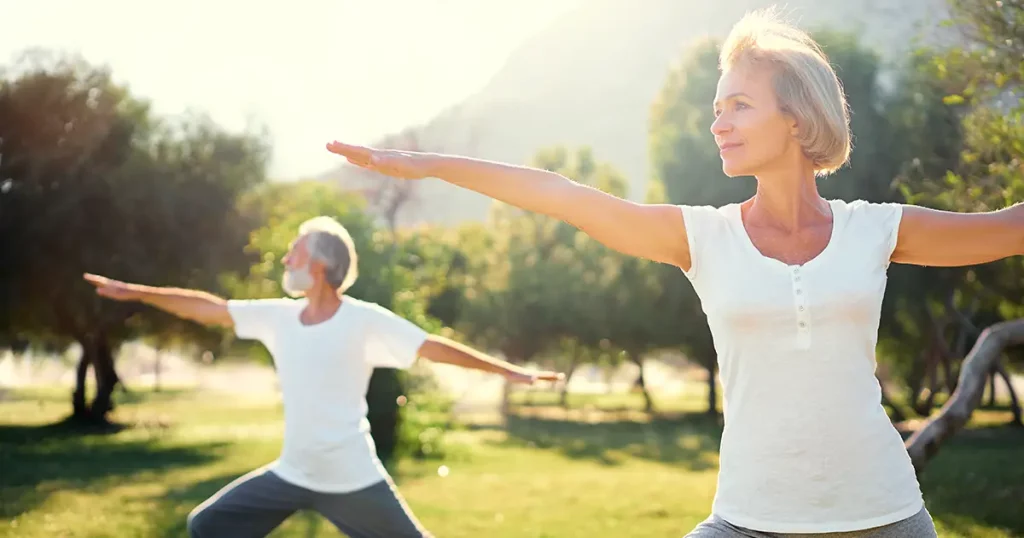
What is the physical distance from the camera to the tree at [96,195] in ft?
96.2

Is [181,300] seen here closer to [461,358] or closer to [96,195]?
[461,358]

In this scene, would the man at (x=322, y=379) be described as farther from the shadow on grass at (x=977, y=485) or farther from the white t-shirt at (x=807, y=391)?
the shadow on grass at (x=977, y=485)

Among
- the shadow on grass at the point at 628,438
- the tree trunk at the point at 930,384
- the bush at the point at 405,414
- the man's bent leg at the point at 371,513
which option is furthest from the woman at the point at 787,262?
the tree trunk at the point at 930,384

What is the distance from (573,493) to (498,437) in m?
Answer: 16.6

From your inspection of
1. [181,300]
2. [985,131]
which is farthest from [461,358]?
[985,131]

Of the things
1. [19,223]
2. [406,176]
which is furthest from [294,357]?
[19,223]

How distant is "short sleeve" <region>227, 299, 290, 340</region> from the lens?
20.9 feet

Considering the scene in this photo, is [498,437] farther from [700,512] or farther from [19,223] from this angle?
[700,512]

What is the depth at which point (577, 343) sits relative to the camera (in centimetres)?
4947

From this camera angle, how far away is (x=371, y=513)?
19.1 feet

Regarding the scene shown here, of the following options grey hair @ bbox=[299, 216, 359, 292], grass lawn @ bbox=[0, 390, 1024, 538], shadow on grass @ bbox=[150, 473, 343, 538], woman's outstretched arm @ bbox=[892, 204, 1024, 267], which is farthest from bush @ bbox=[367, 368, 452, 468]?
woman's outstretched arm @ bbox=[892, 204, 1024, 267]

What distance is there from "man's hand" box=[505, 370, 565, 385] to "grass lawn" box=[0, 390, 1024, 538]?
6656 millimetres

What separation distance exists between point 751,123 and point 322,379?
11.9 feet

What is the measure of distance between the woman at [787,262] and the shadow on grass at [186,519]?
10060 mm
